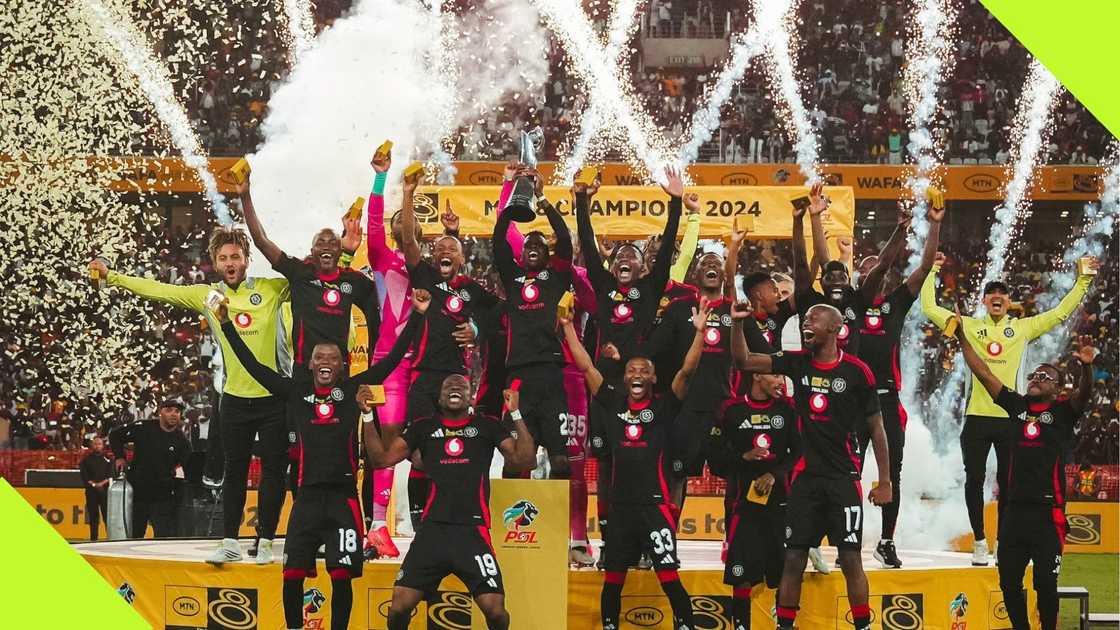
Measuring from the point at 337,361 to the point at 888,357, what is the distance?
3.76 metres

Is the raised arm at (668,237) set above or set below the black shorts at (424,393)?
above

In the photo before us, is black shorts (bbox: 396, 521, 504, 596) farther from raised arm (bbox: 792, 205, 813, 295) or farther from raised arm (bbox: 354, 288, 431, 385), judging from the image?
raised arm (bbox: 792, 205, 813, 295)

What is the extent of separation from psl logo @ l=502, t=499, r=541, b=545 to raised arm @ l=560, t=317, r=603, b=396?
0.81 m

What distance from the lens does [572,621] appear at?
9.27 metres

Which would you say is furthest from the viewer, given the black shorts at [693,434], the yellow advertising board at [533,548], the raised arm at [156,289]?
the raised arm at [156,289]

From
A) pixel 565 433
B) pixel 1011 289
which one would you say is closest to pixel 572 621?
pixel 565 433

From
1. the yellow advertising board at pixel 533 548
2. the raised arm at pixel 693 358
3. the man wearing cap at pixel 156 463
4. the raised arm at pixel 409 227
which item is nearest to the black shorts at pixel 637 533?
the yellow advertising board at pixel 533 548

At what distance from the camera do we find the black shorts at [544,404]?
9.05 metres

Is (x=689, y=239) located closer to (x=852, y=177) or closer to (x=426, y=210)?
(x=426, y=210)

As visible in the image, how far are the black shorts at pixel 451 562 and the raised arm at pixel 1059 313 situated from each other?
4.61 m

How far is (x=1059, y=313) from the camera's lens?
10383 millimetres

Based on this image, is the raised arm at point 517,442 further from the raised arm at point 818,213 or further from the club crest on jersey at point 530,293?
the raised arm at point 818,213

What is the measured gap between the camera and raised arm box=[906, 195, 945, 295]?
919 cm

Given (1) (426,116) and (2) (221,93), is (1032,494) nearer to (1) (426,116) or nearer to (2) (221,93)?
(1) (426,116)
